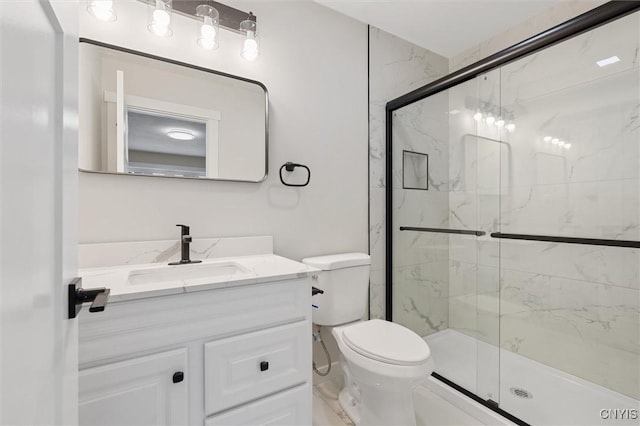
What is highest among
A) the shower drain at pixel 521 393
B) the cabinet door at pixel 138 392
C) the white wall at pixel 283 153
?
the white wall at pixel 283 153

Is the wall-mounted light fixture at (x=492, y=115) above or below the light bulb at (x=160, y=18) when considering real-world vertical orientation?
below

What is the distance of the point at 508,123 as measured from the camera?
1947 mm

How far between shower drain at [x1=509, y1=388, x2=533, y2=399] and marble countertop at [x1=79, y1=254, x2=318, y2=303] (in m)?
1.45

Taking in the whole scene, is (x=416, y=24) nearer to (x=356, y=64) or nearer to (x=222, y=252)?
(x=356, y=64)

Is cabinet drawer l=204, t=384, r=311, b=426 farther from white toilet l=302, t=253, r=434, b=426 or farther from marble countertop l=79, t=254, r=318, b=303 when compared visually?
marble countertop l=79, t=254, r=318, b=303

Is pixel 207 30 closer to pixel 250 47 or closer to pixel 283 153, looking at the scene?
pixel 250 47

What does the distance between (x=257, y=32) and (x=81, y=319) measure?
1.54m

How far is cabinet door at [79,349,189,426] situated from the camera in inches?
32.9

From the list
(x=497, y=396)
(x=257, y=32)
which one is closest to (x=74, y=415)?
(x=257, y=32)

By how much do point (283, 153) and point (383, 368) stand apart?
119cm

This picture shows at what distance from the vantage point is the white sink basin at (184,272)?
1232mm

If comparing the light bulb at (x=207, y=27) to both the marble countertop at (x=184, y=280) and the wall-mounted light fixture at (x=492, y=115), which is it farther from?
the wall-mounted light fixture at (x=492, y=115)

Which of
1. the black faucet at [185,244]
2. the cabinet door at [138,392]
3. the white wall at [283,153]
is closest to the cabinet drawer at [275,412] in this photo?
the cabinet door at [138,392]

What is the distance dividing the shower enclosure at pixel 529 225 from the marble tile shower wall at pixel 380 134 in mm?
57
